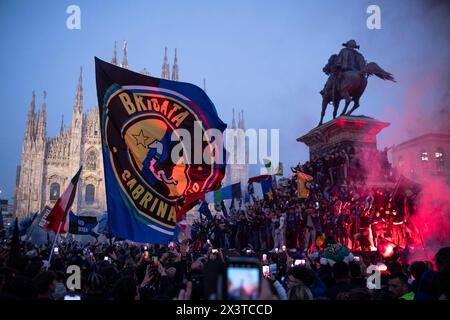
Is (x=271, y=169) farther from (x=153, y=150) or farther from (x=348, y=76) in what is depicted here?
(x=153, y=150)

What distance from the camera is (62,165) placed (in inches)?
2110

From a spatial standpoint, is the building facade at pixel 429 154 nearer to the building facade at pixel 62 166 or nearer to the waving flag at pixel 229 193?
the waving flag at pixel 229 193

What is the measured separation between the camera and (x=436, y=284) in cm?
342

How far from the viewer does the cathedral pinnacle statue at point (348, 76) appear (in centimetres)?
1453

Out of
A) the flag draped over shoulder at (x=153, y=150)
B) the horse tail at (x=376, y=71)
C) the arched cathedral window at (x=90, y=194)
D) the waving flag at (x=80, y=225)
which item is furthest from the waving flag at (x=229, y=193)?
the arched cathedral window at (x=90, y=194)

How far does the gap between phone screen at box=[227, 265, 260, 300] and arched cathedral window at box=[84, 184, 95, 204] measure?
54574mm

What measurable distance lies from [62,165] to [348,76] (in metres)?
47.4

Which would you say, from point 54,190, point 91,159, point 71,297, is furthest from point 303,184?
point 54,190

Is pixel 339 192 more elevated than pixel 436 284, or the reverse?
pixel 339 192

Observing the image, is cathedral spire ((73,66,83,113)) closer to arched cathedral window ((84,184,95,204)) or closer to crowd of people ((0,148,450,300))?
arched cathedral window ((84,184,95,204))

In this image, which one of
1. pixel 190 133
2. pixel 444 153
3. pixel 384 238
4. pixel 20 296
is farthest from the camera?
pixel 444 153
